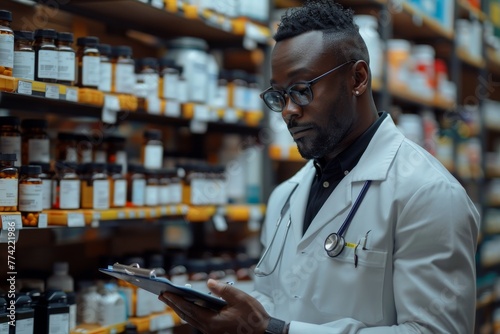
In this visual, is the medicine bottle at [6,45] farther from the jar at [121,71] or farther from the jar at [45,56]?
the jar at [121,71]

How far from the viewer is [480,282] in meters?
5.96

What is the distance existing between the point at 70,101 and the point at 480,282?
4552mm

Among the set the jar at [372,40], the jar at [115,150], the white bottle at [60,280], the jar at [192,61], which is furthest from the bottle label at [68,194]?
the jar at [372,40]

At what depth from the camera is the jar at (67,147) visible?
271cm

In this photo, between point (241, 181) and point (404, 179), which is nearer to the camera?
point (404, 179)

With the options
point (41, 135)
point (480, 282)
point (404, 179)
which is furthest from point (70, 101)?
point (480, 282)

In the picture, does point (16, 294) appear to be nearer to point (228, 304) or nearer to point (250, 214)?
point (228, 304)

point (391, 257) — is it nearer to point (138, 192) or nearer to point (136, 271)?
point (136, 271)

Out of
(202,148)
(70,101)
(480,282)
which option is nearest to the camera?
(70,101)

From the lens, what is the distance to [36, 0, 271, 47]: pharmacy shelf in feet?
10.1

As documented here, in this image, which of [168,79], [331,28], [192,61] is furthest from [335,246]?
[192,61]

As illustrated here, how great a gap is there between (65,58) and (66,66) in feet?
0.09

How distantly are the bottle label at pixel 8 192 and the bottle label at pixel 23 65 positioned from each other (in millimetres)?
362

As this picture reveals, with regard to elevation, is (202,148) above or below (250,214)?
above
